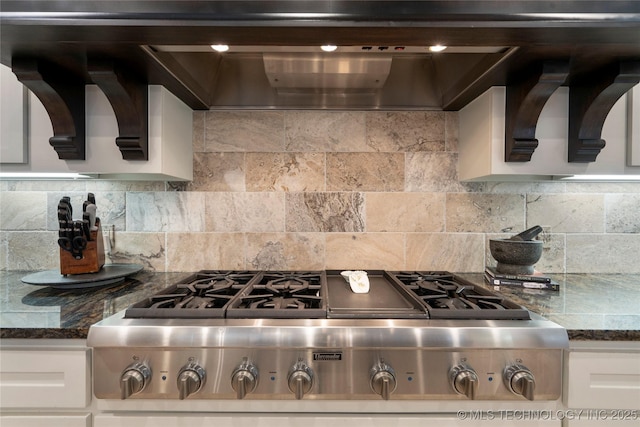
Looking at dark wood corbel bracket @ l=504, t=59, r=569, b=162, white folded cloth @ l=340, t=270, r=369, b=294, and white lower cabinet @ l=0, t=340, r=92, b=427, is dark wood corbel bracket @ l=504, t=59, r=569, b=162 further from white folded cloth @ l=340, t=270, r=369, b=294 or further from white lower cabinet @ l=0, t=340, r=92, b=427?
white lower cabinet @ l=0, t=340, r=92, b=427

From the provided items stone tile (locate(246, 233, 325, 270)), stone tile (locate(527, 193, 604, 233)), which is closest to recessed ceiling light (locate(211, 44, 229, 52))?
stone tile (locate(246, 233, 325, 270))

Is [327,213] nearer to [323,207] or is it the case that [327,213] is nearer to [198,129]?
[323,207]

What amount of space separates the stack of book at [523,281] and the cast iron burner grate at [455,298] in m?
0.14

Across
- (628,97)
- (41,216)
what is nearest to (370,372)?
(628,97)

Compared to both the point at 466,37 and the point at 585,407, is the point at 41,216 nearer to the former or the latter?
the point at 466,37

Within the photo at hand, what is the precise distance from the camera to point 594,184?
1.53 metres

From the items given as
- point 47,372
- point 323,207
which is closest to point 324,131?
point 323,207

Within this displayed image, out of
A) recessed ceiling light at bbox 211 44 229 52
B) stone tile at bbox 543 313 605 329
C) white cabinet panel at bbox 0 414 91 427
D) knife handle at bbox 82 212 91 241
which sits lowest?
white cabinet panel at bbox 0 414 91 427

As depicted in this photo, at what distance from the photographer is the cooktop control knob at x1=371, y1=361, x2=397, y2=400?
786 mm

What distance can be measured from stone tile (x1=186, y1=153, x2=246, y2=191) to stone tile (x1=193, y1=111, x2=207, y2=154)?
1.8 inches

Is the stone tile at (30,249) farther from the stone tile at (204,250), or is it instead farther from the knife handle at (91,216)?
the stone tile at (204,250)

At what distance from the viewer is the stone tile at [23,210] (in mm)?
1537

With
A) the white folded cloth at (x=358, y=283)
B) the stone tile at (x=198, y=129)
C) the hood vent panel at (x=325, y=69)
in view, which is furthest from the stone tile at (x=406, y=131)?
the stone tile at (x=198, y=129)

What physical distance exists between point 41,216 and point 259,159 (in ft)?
3.79
